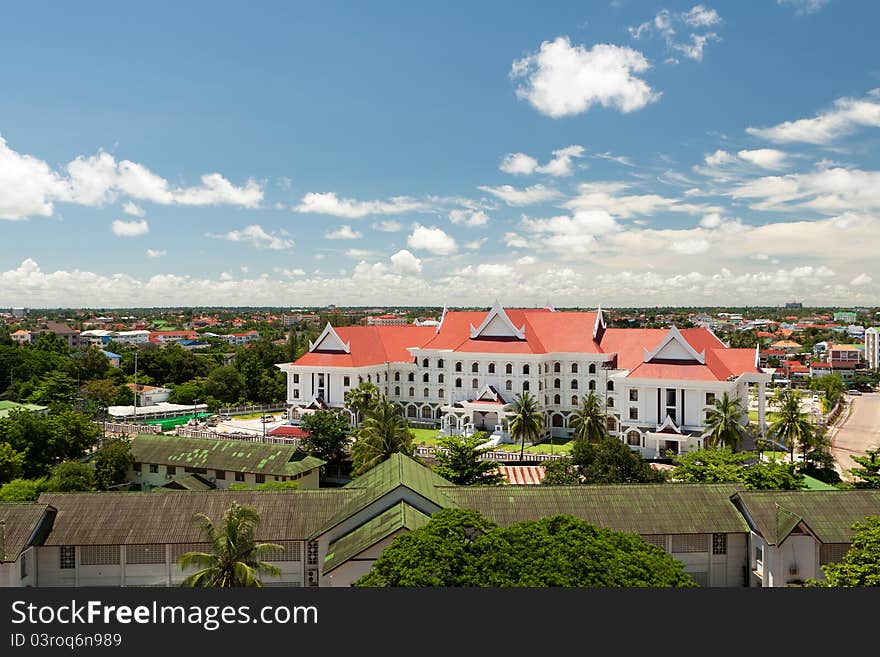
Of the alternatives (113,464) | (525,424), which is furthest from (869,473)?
(113,464)

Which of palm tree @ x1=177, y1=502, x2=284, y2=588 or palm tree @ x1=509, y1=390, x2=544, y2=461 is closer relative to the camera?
palm tree @ x1=177, y1=502, x2=284, y2=588

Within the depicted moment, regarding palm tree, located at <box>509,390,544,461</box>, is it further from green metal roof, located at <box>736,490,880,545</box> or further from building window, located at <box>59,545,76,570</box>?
building window, located at <box>59,545,76,570</box>

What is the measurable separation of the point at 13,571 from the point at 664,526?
19.0 meters

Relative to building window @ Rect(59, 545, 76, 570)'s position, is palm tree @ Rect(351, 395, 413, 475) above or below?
above

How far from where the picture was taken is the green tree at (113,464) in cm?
3688

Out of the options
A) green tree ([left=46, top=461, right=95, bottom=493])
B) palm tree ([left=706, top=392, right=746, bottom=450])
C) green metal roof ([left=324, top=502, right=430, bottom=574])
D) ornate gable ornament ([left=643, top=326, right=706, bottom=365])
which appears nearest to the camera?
green metal roof ([left=324, top=502, right=430, bottom=574])

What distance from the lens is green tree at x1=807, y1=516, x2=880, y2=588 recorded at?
56.4ft

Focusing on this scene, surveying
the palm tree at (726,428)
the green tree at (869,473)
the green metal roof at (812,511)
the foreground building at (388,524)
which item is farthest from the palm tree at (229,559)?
the palm tree at (726,428)

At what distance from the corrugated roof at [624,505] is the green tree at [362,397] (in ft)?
92.2

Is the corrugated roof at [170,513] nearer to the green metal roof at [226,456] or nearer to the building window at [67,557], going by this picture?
the building window at [67,557]

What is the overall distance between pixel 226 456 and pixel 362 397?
15767mm

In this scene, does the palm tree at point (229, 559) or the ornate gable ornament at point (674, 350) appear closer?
the palm tree at point (229, 559)

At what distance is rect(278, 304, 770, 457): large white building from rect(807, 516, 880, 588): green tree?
93.3ft

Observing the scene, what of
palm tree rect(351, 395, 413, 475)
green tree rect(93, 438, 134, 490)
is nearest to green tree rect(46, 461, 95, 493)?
green tree rect(93, 438, 134, 490)
